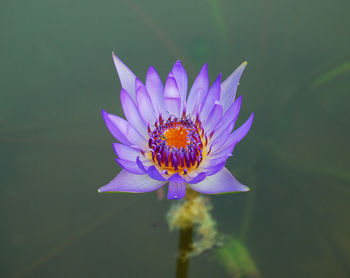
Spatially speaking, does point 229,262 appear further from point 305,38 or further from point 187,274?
point 305,38

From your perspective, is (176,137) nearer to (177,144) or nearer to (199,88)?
(177,144)

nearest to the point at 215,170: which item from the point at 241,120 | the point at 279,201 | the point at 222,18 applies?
the point at 279,201

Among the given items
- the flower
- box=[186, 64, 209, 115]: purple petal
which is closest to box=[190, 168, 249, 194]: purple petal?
the flower

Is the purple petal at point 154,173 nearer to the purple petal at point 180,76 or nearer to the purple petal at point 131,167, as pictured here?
the purple petal at point 131,167

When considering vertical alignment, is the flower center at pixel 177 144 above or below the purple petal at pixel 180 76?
below

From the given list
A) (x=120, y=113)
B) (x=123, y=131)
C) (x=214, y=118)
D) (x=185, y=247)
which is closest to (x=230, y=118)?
(x=214, y=118)

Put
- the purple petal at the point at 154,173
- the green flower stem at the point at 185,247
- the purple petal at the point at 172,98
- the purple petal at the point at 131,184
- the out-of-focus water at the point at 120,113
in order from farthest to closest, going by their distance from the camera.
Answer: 1. the out-of-focus water at the point at 120,113
2. the green flower stem at the point at 185,247
3. the purple petal at the point at 172,98
4. the purple petal at the point at 131,184
5. the purple petal at the point at 154,173

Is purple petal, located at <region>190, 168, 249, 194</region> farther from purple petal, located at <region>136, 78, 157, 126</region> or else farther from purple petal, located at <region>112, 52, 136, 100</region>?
purple petal, located at <region>112, 52, 136, 100</region>

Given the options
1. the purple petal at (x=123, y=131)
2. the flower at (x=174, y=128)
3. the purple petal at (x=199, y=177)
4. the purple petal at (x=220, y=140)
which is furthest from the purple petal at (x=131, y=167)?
the purple petal at (x=220, y=140)
